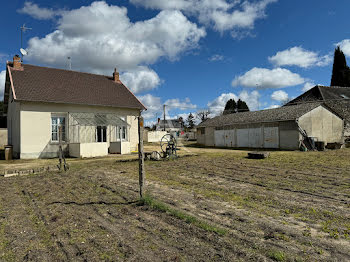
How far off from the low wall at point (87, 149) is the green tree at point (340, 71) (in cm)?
Result: 4660

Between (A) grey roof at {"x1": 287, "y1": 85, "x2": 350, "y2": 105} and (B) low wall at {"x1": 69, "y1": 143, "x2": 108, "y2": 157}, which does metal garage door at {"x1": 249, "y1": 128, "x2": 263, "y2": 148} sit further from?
(A) grey roof at {"x1": 287, "y1": 85, "x2": 350, "y2": 105}

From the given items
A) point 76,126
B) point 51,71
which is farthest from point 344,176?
point 51,71

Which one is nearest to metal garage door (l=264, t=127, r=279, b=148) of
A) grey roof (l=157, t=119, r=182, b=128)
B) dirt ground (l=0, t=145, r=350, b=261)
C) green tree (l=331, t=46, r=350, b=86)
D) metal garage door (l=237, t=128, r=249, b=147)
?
metal garage door (l=237, t=128, r=249, b=147)

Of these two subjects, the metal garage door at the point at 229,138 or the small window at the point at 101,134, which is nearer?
the small window at the point at 101,134

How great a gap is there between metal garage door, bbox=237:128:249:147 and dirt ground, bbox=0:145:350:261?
675 inches

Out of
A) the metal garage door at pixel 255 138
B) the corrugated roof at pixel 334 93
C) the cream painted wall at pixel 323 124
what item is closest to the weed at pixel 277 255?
the cream painted wall at pixel 323 124

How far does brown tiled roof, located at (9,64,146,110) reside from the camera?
56.3 ft

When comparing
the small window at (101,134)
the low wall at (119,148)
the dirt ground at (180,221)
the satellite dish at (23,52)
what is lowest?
the dirt ground at (180,221)

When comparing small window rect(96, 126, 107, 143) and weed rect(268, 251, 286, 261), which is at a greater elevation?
small window rect(96, 126, 107, 143)

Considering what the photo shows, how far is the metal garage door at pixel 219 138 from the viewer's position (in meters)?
28.0

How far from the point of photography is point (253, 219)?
14.8 ft

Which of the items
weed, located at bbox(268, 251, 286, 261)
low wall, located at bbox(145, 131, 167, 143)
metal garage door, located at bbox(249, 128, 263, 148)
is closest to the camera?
weed, located at bbox(268, 251, 286, 261)

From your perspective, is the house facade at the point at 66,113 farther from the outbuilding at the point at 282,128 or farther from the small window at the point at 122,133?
the outbuilding at the point at 282,128

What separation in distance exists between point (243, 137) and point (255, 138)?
4.87ft
